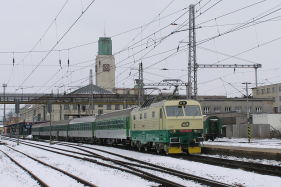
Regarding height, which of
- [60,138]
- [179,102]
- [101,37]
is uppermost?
[101,37]

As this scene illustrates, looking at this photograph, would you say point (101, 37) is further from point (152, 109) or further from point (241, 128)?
point (152, 109)

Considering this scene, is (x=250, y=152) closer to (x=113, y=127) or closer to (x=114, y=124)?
(x=114, y=124)

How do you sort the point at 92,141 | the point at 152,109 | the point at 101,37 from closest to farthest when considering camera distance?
the point at 152,109 < the point at 92,141 < the point at 101,37

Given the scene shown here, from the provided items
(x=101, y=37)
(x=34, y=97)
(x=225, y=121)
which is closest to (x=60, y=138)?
(x=34, y=97)

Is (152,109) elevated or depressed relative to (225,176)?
elevated

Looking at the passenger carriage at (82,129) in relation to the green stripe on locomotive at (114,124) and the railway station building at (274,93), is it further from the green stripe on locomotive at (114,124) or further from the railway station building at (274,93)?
the railway station building at (274,93)

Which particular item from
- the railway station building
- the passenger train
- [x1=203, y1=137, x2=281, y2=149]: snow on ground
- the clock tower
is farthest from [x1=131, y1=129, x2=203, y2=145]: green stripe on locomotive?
the clock tower

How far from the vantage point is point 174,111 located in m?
21.1

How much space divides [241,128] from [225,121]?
37.4 feet

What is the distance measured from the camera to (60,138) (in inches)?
2282

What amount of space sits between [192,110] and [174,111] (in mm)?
1147

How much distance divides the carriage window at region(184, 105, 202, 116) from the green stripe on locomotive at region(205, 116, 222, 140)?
2297cm

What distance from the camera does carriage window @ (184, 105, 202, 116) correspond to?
21.4 m

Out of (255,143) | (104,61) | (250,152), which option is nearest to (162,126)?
(250,152)
